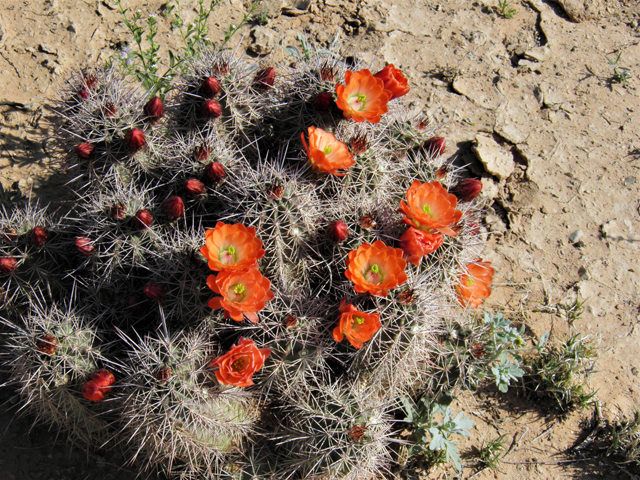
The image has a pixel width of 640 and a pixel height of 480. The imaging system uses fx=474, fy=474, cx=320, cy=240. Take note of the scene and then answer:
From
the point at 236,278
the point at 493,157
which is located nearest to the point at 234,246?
the point at 236,278

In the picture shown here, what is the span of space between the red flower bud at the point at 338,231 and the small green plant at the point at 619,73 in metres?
4.21

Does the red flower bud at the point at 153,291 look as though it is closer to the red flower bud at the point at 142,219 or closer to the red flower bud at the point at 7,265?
the red flower bud at the point at 142,219

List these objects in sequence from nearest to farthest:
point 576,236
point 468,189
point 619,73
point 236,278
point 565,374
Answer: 1. point 236,278
2. point 468,189
3. point 565,374
4. point 576,236
5. point 619,73

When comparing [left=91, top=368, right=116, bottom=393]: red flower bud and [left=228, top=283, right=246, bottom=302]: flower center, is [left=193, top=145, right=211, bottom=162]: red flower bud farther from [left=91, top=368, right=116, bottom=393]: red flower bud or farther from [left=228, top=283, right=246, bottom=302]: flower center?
[left=91, top=368, right=116, bottom=393]: red flower bud

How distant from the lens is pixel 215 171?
10.1ft

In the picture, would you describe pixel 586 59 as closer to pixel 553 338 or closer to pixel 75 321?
pixel 553 338

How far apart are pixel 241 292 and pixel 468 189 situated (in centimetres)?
177

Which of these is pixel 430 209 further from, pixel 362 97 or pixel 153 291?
pixel 153 291

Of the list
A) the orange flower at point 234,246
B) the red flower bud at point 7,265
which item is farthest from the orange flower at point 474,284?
the red flower bud at point 7,265

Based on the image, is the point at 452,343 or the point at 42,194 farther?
the point at 42,194

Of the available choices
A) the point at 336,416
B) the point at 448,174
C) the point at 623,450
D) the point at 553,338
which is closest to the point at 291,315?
the point at 336,416

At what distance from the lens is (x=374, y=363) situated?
297 centimetres

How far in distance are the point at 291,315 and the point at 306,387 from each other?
0.48 metres

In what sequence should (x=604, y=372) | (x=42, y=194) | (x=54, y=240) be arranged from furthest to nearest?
(x=42, y=194) → (x=604, y=372) → (x=54, y=240)
